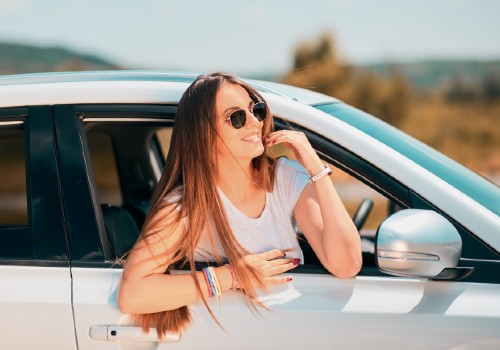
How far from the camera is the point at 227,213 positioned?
95.0 inches

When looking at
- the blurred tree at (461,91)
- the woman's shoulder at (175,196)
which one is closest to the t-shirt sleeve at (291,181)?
the woman's shoulder at (175,196)

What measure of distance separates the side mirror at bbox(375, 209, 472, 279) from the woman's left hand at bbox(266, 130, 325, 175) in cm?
29

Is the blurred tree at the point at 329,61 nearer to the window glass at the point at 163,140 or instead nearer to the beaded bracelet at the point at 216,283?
the window glass at the point at 163,140

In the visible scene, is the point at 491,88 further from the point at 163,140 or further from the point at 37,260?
the point at 37,260

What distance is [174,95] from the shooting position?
2.49 meters

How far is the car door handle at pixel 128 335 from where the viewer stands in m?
2.26

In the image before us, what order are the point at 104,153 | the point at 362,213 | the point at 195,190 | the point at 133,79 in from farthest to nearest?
the point at 104,153
the point at 362,213
the point at 133,79
the point at 195,190

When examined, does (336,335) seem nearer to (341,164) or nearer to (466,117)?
(341,164)

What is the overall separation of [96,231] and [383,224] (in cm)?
88

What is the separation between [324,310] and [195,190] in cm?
52

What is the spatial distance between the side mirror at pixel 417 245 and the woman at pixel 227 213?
0.18 meters

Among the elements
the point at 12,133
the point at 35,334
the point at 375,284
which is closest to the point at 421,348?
the point at 375,284

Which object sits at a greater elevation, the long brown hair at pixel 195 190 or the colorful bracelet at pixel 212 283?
the long brown hair at pixel 195 190

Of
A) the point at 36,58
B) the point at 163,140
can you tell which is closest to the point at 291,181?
the point at 163,140
